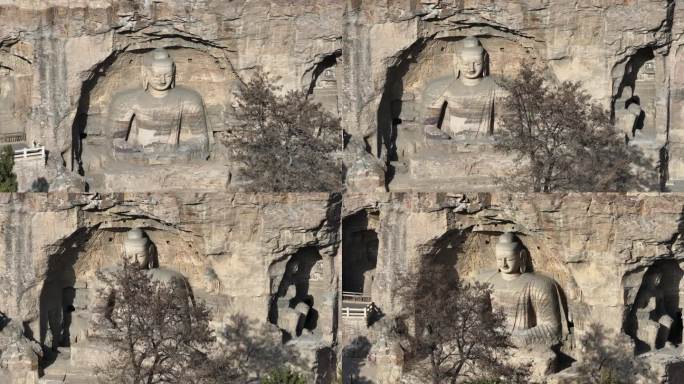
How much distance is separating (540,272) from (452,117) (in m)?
6.31

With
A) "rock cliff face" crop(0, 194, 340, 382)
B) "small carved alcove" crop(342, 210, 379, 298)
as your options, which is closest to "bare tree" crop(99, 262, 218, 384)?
"rock cliff face" crop(0, 194, 340, 382)

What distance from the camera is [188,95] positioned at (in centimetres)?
6303

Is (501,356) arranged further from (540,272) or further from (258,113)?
(258,113)

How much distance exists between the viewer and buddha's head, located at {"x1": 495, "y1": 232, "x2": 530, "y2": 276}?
56.3 m

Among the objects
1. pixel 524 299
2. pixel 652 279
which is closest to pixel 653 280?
pixel 652 279

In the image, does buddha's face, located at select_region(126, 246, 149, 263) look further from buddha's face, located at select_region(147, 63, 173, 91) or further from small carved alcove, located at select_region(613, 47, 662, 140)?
small carved alcove, located at select_region(613, 47, 662, 140)

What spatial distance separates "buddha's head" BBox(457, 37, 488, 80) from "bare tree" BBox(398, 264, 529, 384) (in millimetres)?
8004

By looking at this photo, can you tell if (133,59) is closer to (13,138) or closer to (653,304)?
(13,138)

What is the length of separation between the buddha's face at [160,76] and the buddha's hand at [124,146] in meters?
1.47

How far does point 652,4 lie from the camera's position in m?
59.7

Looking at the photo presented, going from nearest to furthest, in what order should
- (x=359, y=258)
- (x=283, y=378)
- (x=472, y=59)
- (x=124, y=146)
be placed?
(x=283, y=378) → (x=359, y=258) → (x=472, y=59) → (x=124, y=146)

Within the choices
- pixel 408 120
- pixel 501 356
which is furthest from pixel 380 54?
pixel 501 356

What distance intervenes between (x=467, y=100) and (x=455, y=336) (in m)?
9.57

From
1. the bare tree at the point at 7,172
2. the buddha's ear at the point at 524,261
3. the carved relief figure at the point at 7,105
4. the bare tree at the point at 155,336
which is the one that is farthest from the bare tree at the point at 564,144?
the carved relief figure at the point at 7,105
